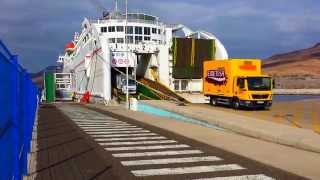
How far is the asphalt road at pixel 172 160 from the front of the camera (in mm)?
10180

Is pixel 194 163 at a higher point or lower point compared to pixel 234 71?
lower

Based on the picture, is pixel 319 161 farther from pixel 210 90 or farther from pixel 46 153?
pixel 210 90

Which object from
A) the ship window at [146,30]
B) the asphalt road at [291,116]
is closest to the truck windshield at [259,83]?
the asphalt road at [291,116]

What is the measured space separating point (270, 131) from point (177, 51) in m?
32.2

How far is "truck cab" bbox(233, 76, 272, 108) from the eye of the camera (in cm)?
3303

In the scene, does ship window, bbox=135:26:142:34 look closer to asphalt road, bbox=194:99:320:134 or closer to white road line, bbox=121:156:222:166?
asphalt road, bbox=194:99:320:134

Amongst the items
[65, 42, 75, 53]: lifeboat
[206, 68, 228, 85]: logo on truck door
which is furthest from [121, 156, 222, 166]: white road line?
[65, 42, 75, 53]: lifeboat

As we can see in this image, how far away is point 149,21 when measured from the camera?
59.2 m

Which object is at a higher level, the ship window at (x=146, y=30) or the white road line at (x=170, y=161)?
the ship window at (x=146, y=30)

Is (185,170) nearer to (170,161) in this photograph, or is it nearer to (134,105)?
(170,161)


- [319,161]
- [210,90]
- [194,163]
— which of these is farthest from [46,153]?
[210,90]

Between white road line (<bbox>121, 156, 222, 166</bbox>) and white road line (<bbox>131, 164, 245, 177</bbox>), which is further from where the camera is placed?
white road line (<bbox>121, 156, 222, 166</bbox>)

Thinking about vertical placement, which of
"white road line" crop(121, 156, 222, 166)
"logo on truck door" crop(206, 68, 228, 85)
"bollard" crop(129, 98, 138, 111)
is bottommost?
"white road line" crop(121, 156, 222, 166)

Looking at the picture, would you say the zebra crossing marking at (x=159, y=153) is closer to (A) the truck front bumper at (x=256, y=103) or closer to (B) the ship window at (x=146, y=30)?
(A) the truck front bumper at (x=256, y=103)
